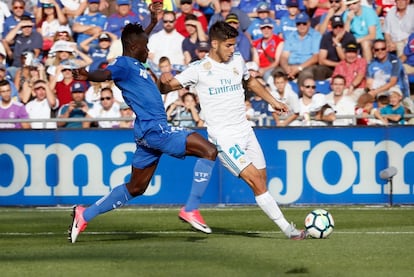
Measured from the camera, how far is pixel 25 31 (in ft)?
71.2

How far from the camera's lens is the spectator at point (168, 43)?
2094 cm

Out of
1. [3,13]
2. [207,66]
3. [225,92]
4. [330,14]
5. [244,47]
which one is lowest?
[225,92]

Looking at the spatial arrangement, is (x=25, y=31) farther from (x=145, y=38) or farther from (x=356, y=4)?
(x=145, y=38)

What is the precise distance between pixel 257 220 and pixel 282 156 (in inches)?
94.5

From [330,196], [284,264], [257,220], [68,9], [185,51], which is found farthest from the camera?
[68,9]

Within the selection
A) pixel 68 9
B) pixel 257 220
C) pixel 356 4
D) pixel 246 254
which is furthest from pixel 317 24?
pixel 246 254

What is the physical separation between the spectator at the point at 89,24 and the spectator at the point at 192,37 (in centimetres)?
190

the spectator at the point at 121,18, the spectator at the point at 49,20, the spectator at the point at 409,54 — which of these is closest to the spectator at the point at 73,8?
the spectator at the point at 49,20

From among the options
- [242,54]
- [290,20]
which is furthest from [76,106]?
[290,20]

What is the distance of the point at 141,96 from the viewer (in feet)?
38.3

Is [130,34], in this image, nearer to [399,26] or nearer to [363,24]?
[363,24]

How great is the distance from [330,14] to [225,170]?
17.8 feet

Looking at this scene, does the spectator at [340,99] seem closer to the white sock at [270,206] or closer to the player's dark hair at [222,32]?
the player's dark hair at [222,32]

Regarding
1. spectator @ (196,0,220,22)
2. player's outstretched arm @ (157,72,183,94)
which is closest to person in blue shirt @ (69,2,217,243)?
player's outstretched arm @ (157,72,183,94)
